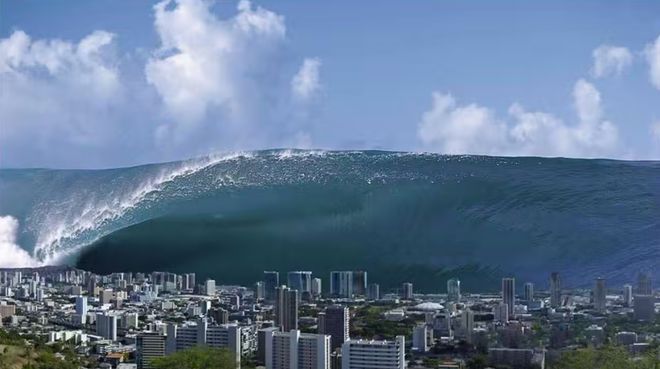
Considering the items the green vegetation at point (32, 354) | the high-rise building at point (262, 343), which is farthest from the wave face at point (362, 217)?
the green vegetation at point (32, 354)

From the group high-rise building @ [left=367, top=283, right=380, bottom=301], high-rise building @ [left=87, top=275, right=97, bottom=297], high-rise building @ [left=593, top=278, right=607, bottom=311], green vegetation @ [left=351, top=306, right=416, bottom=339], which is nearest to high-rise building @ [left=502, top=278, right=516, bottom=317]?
high-rise building @ [left=593, top=278, right=607, bottom=311]

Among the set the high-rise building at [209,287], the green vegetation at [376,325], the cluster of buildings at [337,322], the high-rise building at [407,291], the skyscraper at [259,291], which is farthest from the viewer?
the high-rise building at [209,287]

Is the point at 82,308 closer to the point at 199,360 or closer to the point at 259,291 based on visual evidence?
the point at 259,291

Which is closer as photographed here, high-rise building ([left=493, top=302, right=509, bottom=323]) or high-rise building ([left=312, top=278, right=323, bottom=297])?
high-rise building ([left=493, top=302, right=509, bottom=323])

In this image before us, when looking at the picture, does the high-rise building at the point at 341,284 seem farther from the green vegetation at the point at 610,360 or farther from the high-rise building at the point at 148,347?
the green vegetation at the point at 610,360

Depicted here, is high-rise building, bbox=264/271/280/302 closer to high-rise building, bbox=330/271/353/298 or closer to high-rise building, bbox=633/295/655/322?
high-rise building, bbox=330/271/353/298

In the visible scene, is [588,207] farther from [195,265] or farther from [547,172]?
[195,265]

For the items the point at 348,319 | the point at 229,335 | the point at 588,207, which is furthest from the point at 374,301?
the point at 588,207
